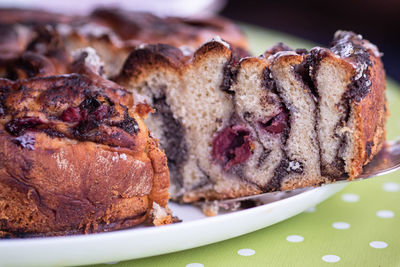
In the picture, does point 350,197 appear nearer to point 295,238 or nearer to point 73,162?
point 295,238

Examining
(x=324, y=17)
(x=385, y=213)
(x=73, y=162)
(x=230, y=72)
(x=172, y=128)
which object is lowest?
(x=385, y=213)

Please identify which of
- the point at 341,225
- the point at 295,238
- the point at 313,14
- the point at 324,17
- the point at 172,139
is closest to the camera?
the point at 295,238

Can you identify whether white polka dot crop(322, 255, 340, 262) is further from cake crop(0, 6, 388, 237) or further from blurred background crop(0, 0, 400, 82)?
blurred background crop(0, 0, 400, 82)

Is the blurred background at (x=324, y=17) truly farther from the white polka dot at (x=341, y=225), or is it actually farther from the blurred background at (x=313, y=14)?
the white polka dot at (x=341, y=225)

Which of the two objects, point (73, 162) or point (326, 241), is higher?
point (73, 162)

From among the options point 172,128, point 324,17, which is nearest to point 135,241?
point 172,128

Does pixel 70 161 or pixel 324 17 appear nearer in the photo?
pixel 70 161

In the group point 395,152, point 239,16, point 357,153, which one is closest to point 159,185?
point 357,153
